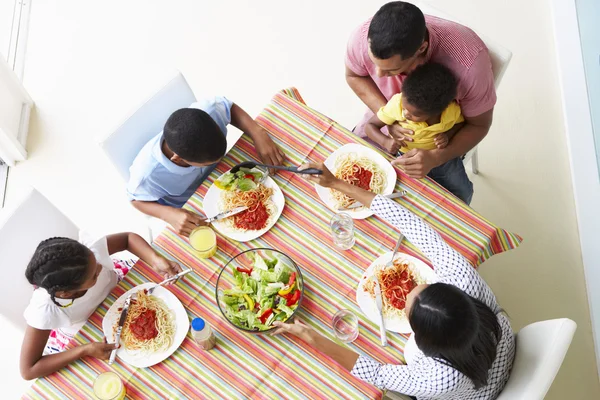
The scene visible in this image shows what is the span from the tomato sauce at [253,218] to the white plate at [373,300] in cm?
44

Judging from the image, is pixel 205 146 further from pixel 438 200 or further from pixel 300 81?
pixel 300 81

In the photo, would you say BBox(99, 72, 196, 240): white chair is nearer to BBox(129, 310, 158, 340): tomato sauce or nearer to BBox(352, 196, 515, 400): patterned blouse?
BBox(129, 310, 158, 340): tomato sauce

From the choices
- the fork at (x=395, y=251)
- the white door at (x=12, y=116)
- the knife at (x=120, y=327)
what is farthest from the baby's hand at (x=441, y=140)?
the white door at (x=12, y=116)

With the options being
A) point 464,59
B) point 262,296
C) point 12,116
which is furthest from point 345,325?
point 12,116

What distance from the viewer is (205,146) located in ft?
6.12

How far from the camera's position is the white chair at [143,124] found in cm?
216

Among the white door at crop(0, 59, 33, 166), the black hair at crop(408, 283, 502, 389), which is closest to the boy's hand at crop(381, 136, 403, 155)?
the black hair at crop(408, 283, 502, 389)

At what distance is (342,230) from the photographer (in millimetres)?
1885

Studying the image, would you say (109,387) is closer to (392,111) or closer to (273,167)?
(273,167)

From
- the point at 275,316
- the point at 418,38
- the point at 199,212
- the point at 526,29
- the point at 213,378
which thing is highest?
the point at 418,38

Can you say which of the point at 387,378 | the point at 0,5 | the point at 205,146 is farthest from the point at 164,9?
the point at 387,378

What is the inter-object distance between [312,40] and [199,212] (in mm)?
2158

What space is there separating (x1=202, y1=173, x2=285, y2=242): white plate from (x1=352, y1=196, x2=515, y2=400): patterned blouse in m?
0.58

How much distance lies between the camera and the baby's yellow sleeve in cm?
209
